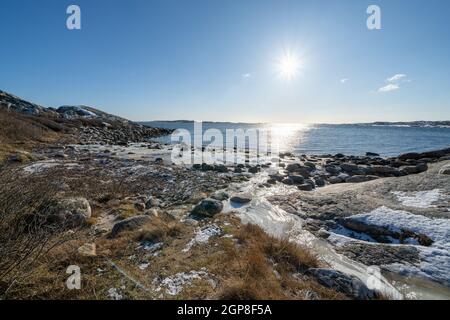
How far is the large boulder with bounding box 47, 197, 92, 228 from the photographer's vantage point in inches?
216

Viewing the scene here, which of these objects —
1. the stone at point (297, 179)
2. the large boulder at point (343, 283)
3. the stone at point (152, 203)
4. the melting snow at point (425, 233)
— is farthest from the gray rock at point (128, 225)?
the stone at point (297, 179)

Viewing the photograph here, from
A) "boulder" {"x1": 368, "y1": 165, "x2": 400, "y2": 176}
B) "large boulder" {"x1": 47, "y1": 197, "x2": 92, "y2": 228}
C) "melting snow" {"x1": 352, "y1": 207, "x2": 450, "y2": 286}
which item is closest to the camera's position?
"melting snow" {"x1": 352, "y1": 207, "x2": 450, "y2": 286}

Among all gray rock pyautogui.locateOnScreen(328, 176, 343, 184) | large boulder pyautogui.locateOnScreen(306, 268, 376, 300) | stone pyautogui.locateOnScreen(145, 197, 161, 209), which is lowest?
large boulder pyautogui.locateOnScreen(306, 268, 376, 300)

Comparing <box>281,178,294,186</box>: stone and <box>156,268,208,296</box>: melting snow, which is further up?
<box>281,178,294,186</box>: stone

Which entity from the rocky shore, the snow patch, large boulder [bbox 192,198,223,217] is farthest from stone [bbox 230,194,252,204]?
the snow patch

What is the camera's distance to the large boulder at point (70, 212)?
5492mm

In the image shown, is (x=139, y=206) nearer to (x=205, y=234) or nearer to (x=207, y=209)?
(x=207, y=209)

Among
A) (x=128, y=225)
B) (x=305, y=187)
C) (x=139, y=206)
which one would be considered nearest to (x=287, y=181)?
(x=305, y=187)

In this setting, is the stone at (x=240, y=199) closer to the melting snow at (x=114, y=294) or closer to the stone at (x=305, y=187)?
the stone at (x=305, y=187)

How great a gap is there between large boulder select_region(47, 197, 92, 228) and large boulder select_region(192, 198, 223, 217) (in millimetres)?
3091

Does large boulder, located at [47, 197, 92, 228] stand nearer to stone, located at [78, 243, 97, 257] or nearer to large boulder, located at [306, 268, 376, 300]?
stone, located at [78, 243, 97, 257]

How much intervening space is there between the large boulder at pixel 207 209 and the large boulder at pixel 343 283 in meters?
→ 3.64

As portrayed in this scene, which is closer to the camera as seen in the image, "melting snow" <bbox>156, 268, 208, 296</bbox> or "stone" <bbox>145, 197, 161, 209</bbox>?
"melting snow" <bbox>156, 268, 208, 296</bbox>
